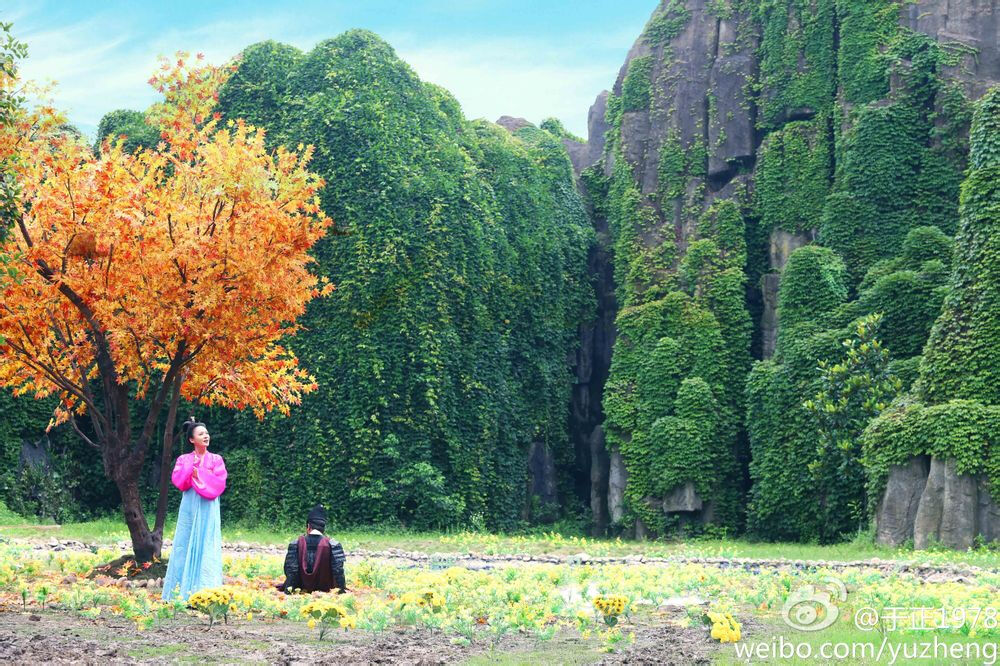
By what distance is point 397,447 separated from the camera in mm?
26250

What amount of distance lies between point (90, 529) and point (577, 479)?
13.7m

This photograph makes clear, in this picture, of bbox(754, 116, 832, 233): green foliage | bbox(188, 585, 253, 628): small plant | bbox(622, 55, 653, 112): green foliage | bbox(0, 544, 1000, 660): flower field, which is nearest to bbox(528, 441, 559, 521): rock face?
bbox(754, 116, 832, 233): green foliage

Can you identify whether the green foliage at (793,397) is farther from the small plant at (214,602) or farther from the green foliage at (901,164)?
the small plant at (214,602)

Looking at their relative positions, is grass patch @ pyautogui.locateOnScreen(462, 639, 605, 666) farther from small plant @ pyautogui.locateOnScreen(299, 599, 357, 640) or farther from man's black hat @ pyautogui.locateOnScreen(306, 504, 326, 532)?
man's black hat @ pyautogui.locateOnScreen(306, 504, 326, 532)

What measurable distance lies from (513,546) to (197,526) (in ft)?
29.6

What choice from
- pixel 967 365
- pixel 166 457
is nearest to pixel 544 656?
pixel 166 457

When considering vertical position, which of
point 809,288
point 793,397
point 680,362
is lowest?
point 793,397

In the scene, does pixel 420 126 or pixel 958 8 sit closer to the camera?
pixel 958 8

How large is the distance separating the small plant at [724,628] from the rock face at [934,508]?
1142 cm

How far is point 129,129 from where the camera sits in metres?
30.9

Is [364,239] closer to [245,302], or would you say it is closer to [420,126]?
[420,126]

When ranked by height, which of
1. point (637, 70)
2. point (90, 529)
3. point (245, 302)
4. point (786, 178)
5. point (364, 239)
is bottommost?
point (90, 529)

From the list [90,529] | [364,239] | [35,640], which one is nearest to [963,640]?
[35,640]

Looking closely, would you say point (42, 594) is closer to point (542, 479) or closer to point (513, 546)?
point (513, 546)
